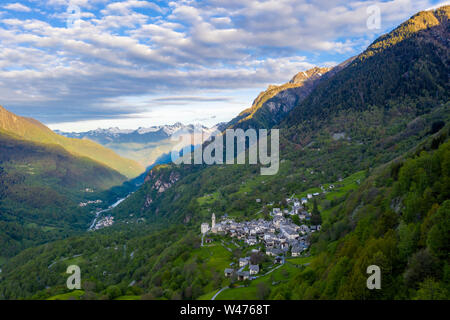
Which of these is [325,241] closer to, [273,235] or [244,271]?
[244,271]

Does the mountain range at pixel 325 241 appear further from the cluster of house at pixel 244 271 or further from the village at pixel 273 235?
the cluster of house at pixel 244 271

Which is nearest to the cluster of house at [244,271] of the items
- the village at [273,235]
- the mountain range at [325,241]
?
the village at [273,235]

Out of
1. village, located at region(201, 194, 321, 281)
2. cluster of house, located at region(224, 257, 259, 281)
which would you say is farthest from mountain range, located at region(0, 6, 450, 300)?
cluster of house, located at region(224, 257, 259, 281)

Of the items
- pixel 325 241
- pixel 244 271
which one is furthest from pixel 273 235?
pixel 325 241

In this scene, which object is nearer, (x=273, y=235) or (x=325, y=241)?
(x=325, y=241)

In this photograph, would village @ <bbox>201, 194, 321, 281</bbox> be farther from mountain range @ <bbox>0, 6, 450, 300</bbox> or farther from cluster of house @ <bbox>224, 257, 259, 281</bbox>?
mountain range @ <bbox>0, 6, 450, 300</bbox>
